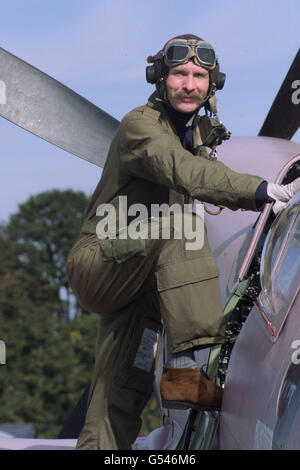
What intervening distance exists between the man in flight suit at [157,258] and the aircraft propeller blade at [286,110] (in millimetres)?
3159

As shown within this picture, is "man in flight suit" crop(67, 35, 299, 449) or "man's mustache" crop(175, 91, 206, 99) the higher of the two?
"man's mustache" crop(175, 91, 206, 99)

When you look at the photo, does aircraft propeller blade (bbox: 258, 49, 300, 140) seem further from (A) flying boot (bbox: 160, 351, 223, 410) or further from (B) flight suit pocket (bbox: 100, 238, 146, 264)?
(A) flying boot (bbox: 160, 351, 223, 410)

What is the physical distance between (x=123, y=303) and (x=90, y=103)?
3.56 meters

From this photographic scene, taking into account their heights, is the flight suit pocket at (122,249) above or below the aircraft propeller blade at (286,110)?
below

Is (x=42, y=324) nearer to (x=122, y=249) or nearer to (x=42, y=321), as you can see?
(x=42, y=321)

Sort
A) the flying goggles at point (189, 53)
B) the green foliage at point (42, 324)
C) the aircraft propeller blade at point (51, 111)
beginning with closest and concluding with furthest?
the flying goggles at point (189, 53)
the aircraft propeller blade at point (51, 111)
the green foliage at point (42, 324)

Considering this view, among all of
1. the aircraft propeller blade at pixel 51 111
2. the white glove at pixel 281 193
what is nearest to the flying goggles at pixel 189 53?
the white glove at pixel 281 193

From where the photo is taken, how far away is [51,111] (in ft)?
23.2

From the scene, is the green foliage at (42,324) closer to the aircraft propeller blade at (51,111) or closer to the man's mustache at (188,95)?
the aircraft propeller blade at (51,111)

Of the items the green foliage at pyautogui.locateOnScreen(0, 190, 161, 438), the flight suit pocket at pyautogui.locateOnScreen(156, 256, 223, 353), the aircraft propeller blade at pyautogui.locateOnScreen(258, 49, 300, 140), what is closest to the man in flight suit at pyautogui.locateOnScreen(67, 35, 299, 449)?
the flight suit pocket at pyautogui.locateOnScreen(156, 256, 223, 353)

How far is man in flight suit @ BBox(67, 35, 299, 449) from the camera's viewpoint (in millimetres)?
3504

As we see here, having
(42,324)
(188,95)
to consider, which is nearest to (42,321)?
(42,324)

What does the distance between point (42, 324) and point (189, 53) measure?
48.3m

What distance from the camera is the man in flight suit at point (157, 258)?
3504 millimetres
